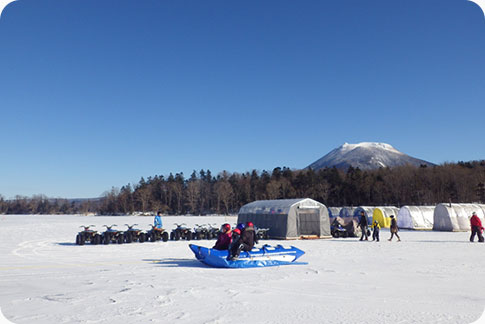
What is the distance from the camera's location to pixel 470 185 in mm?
65750

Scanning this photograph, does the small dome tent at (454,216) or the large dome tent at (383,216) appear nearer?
the small dome tent at (454,216)

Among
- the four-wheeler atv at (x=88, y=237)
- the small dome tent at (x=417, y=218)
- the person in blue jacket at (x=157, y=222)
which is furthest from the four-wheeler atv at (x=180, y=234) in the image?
the small dome tent at (x=417, y=218)

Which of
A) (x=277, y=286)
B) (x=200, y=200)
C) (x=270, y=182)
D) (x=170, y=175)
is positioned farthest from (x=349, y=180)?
(x=277, y=286)

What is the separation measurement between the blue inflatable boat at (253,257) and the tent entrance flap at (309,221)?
11418 mm

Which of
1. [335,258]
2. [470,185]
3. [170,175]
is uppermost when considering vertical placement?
[170,175]

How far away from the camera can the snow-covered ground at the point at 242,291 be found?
5.86 m

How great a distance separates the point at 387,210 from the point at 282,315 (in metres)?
32.5

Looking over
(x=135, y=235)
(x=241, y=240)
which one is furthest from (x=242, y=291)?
(x=135, y=235)

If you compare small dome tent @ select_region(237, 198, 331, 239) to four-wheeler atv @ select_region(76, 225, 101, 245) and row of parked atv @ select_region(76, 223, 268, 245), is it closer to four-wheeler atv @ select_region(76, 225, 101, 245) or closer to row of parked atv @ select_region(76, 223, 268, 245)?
row of parked atv @ select_region(76, 223, 268, 245)

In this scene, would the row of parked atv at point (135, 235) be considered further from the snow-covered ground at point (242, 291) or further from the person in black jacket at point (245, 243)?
the person in black jacket at point (245, 243)

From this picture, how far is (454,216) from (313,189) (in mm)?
47590

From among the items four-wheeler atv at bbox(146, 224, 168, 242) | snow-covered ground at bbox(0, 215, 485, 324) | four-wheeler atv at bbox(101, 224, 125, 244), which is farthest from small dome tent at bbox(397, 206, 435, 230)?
four-wheeler atv at bbox(101, 224, 125, 244)

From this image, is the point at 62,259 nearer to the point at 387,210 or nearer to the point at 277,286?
the point at 277,286

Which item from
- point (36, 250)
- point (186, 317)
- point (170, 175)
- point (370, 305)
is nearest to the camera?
point (186, 317)
